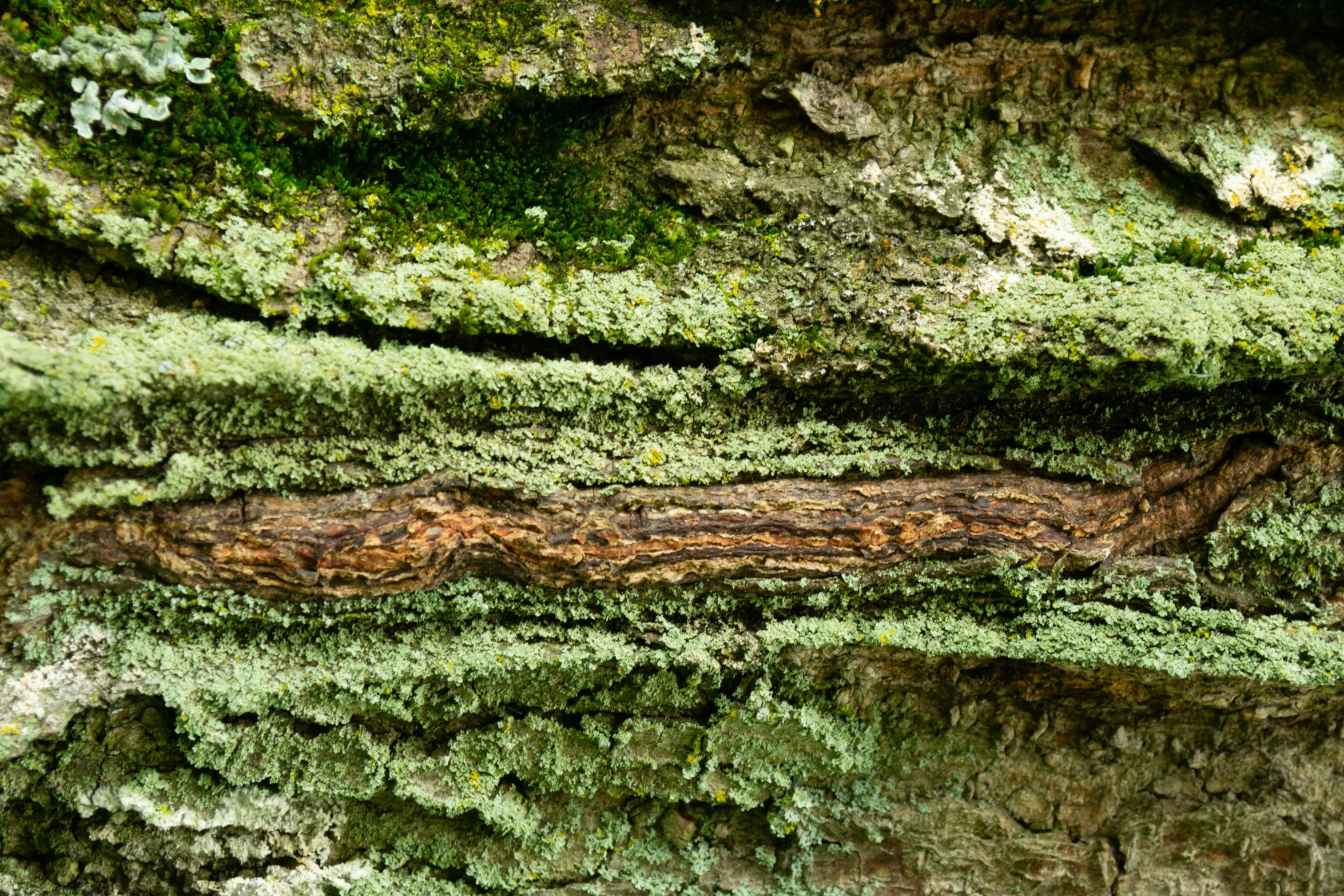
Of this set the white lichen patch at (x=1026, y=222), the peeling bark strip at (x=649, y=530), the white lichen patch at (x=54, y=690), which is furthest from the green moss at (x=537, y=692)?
the white lichen patch at (x=1026, y=222)

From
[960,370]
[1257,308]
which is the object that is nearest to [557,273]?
[960,370]

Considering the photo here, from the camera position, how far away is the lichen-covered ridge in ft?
12.1

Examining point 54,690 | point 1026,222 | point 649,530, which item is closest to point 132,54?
point 54,690

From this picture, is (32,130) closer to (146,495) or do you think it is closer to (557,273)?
(146,495)

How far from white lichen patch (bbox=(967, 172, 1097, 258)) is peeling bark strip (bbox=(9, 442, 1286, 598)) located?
1.22m

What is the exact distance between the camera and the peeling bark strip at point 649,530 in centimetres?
374

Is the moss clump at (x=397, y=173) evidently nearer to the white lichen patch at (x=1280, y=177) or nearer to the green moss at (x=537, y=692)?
the green moss at (x=537, y=692)

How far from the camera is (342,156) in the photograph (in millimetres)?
3963

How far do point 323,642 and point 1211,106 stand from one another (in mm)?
5464

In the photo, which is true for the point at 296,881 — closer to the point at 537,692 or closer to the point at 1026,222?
the point at 537,692

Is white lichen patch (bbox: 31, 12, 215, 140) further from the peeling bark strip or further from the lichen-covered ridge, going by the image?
the peeling bark strip

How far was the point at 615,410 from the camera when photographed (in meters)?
4.12

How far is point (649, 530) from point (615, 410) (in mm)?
630

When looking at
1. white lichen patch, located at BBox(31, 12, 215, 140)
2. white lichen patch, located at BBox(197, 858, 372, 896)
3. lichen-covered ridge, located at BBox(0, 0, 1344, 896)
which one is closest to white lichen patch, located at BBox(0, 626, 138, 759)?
lichen-covered ridge, located at BBox(0, 0, 1344, 896)
